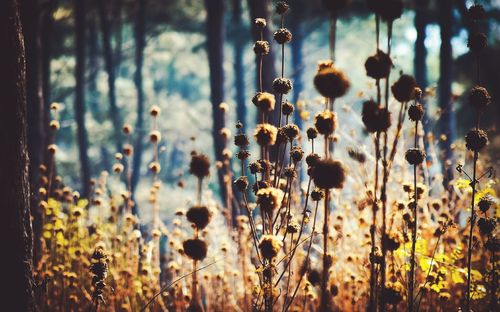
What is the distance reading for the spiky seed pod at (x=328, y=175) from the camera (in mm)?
1270

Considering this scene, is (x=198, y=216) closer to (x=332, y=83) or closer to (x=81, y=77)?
(x=332, y=83)

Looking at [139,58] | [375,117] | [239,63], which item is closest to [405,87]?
[375,117]

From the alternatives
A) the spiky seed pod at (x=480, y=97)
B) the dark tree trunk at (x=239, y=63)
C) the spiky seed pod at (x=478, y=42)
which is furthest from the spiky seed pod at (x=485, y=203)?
the dark tree trunk at (x=239, y=63)

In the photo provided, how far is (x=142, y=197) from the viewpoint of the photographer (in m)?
18.3

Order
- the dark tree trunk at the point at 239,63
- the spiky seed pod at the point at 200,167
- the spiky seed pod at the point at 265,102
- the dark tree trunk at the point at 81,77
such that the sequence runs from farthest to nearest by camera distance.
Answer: the dark tree trunk at the point at 239,63 < the dark tree trunk at the point at 81,77 < the spiky seed pod at the point at 265,102 < the spiky seed pod at the point at 200,167

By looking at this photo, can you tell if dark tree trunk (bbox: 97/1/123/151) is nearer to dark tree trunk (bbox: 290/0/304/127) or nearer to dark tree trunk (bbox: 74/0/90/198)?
dark tree trunk (bbox: 74/0/90/198)

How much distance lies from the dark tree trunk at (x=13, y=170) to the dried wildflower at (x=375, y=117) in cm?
163

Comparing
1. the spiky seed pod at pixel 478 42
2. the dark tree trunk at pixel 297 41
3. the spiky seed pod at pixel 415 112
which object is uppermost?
the dark tree trunk at pixel 297 41

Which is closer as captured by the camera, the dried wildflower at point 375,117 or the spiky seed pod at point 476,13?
the dried wildflower at point 375,117

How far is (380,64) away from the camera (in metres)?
1.22

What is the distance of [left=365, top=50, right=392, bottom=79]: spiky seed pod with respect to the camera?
122 centimetres

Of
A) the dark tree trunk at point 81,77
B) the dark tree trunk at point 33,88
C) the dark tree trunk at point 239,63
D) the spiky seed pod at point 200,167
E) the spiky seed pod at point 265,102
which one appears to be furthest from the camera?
the dark tree trunk at point 239,63

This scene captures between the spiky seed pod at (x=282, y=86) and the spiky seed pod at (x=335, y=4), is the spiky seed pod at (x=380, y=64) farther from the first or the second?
the spiky seed pod at (x=282, y=86)

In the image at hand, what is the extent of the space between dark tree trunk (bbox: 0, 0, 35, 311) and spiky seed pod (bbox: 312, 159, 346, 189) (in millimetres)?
1484
